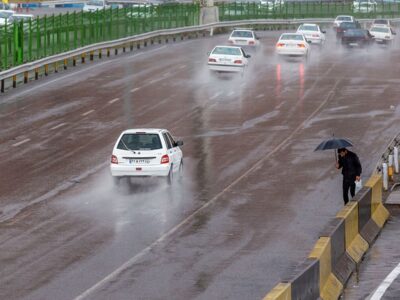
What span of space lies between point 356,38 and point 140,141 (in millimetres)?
50262

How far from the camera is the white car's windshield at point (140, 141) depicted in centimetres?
3030

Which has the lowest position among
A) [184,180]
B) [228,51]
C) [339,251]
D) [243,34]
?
[184,180]

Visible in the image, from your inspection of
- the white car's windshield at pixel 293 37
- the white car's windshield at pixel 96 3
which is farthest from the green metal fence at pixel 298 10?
the white car's windshield at pixel 293 37

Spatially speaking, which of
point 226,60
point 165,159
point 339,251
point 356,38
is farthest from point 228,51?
point 339,251

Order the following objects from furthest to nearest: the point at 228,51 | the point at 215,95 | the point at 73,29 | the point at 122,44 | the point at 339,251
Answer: the point at 122,44, the point at 73,29, the point at 228,51, the point at 215,95, the point at 339,251

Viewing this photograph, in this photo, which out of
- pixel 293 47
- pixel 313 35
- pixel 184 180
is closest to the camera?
pixel 184 180

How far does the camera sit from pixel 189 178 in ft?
103

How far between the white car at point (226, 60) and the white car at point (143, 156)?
88.6ft

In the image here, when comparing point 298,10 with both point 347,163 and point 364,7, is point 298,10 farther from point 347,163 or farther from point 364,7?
point 347,163

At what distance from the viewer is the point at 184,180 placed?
102ft

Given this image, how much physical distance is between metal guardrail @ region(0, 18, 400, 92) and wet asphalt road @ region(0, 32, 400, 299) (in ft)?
2.71

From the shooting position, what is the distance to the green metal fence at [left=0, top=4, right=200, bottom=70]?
5441 cm

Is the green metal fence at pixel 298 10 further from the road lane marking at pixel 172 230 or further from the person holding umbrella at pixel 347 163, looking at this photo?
the person holding umbrella at pixel 347 163

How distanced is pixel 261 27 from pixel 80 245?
77264mm
